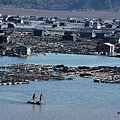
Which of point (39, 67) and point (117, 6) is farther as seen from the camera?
point (117, 6)

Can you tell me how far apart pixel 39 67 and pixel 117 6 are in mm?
51346

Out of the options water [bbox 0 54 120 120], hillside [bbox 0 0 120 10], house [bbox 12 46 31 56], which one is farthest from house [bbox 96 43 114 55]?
hillside [bbox 0 0 120 10]

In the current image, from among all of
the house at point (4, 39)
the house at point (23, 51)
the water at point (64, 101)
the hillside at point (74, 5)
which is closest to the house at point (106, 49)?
the house at point (23, 51)

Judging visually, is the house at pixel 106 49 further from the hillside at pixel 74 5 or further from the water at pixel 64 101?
the hillside at pixel 74 5

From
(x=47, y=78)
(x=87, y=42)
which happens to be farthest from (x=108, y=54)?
(x=47, y=78)

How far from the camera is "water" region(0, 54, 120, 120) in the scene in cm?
1480

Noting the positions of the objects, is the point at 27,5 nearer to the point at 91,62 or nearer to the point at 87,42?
the point at 87,42

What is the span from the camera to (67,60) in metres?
24.5

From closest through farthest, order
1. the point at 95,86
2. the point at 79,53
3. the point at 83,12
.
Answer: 1. the point at 95,86
2. the point at 79,53
3. the point at 83,12

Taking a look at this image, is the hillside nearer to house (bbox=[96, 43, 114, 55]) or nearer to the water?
house (bbox=[96, 43, 114, 55])

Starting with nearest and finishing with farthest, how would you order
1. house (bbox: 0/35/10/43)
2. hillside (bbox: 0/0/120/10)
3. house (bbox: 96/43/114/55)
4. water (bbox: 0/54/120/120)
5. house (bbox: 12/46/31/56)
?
water (bbox: 0/54/120/120) < house (bbox: 12/46/31/56) < house (bbox: 96/43/114/55) < house (bbox: 0/35/10/43) < hillside (bbox: 0/0/120/10)

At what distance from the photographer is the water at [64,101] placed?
14.8 meters

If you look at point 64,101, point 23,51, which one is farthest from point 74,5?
point 64,101

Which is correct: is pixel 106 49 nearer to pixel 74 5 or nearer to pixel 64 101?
pixel 64 101
